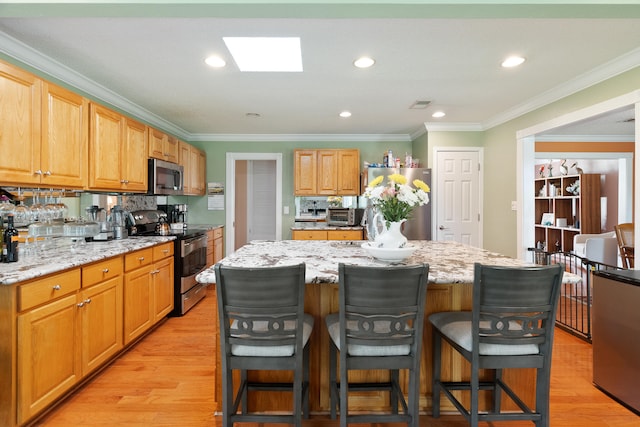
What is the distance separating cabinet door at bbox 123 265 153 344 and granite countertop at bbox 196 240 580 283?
1.04 meters

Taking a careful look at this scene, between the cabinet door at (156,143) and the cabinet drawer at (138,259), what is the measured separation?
124 centimetres

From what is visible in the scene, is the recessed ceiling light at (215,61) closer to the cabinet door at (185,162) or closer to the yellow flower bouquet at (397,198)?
the yellow flower bouquet at (397,198)

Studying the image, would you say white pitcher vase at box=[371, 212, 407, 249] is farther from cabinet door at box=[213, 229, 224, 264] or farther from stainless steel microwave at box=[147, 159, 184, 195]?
cabinet door at box=[213, 229, 224, 264]

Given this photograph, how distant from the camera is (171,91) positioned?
135 inches

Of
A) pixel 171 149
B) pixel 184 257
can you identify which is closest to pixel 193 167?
pixel 171 149

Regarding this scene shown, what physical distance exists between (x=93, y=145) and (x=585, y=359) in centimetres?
430

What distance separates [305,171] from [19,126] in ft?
11.7

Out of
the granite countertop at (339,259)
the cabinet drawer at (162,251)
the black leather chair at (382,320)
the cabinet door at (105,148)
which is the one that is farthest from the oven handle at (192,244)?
the black leather chair at (382,320)

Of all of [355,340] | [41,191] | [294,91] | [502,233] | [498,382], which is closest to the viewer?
[355,340]

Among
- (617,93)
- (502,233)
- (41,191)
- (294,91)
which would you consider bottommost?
(502,233)

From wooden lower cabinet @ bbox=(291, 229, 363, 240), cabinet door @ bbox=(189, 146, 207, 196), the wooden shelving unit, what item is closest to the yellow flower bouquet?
wooden lower cabinet @ bbox=(291, 229, 363, 240)

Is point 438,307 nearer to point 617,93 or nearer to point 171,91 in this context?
point 617,93

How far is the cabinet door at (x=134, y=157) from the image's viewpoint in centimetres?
Result: 331

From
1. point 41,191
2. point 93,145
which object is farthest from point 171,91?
point 41,191
